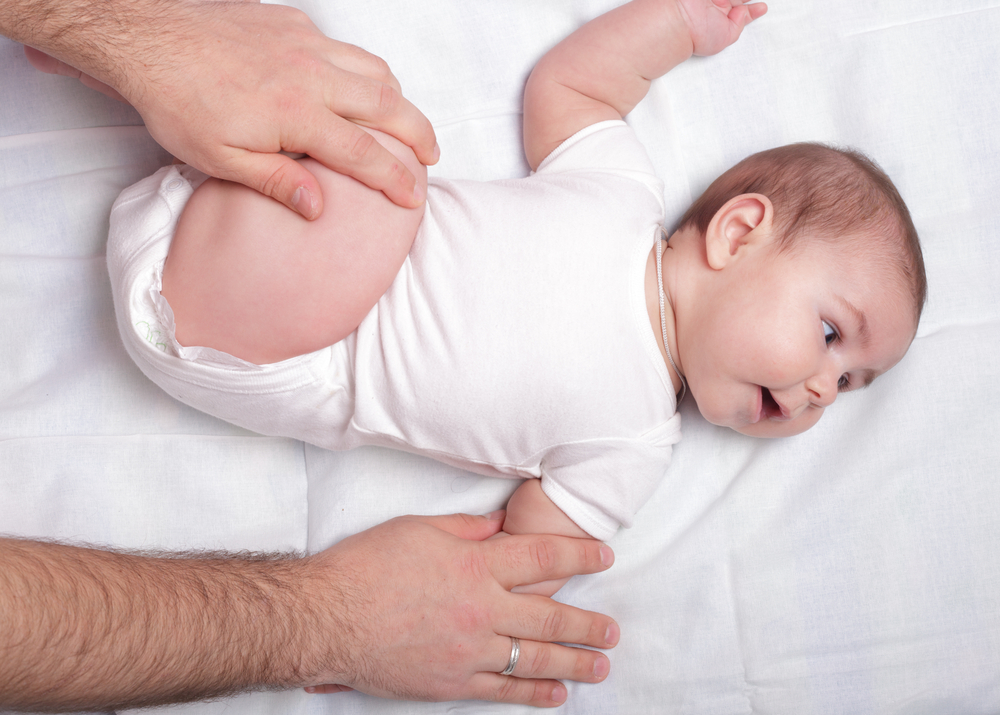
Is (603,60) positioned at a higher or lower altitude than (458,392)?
higher

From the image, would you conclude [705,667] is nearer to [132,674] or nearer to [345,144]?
[132,674]

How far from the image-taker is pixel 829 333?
4.21 feet

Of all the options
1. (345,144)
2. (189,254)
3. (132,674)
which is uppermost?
(345,144)

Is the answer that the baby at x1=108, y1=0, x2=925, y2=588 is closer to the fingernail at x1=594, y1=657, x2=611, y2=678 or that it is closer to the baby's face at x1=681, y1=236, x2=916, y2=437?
the baby's face at x1=681, y1=236, x2=916, y2=437

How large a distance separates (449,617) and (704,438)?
0.62m

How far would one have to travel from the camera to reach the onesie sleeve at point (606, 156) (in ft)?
4.62

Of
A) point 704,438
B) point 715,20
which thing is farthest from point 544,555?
point 715,20

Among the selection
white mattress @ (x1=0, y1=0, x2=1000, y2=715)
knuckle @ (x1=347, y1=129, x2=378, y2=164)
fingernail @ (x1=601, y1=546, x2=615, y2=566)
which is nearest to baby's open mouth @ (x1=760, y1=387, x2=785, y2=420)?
white mattress @ (x1=0, y1=0, x2=1000, y2=715)

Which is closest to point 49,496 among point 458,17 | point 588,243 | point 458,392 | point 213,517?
point 213,517

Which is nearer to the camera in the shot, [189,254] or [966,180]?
[189,254]

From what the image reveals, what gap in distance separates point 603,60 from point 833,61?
0.51 meters

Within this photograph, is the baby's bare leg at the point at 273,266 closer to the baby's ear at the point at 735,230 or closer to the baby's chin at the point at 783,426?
the baby's ear at the point at 735,230

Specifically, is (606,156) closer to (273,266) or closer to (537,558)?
(273,266)

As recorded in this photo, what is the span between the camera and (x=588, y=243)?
129 cm
